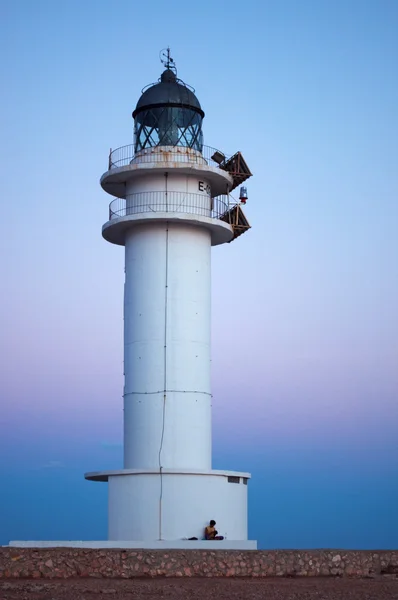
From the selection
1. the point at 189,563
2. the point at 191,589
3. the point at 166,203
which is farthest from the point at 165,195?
the point at 191,589

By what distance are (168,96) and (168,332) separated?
5979mm

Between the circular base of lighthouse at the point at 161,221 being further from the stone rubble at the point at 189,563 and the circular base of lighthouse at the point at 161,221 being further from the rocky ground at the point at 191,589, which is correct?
the rocky ground at the point at 191,589


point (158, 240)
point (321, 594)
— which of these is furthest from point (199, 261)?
point (321, 594)

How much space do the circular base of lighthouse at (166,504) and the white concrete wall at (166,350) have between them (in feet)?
1.79

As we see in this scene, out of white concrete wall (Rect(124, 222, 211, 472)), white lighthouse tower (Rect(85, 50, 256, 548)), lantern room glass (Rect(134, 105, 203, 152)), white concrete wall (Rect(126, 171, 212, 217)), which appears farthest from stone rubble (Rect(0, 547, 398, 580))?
lantern room glass (Rect(134, 105, 203, 152))

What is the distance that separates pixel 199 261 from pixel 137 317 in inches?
81.4

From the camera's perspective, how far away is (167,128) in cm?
2609

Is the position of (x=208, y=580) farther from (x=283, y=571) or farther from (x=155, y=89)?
(x=155, y=89)

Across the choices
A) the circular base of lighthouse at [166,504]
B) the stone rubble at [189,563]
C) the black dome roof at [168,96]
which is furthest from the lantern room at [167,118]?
the stone rubble at [189,563]

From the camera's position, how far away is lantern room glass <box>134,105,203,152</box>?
2600 centimetres

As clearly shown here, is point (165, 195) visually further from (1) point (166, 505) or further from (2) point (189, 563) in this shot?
(2) point (189, 563)

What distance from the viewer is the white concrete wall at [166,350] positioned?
24.5m

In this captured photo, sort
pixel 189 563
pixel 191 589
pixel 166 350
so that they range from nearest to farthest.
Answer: pixel 191 589 → pixel 189 563 → pixel 166 350

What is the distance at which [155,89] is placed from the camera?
86.1 feet
